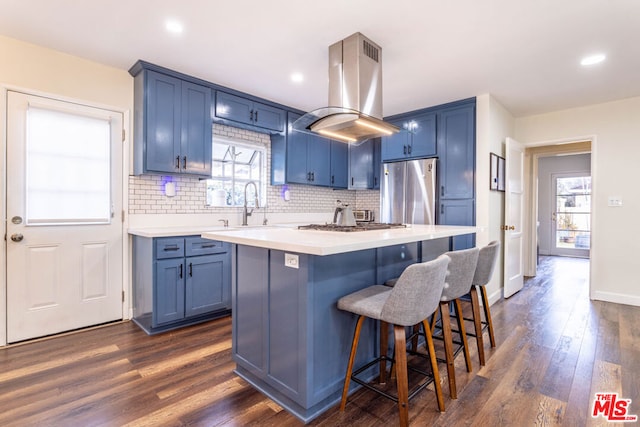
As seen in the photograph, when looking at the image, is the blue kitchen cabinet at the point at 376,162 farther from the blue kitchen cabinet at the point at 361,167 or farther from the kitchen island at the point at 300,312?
the kitchen island at the point at 300,312

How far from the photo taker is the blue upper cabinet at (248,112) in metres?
3.59

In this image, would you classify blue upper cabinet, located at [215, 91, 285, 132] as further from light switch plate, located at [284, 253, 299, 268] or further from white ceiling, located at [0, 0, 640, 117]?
light switch plate, located at [284, 253, 299, 268]

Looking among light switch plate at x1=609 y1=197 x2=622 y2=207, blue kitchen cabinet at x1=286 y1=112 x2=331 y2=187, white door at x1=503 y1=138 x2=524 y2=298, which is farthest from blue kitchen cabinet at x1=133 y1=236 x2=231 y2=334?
light switch plate at x1=609 y1=197 x2=622 y2=207

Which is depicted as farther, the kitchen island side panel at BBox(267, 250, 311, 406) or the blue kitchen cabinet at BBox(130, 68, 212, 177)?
the blue kitchen cabinet at BBox(130, 68, 212, 177)

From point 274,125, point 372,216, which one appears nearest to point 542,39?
point 274,125

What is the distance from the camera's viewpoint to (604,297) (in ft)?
13.1

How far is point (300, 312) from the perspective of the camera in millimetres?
1635

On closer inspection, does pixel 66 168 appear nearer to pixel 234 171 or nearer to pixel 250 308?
pixel 234 171

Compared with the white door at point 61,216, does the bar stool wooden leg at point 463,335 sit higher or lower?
lower

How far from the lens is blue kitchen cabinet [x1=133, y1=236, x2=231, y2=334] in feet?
9.23

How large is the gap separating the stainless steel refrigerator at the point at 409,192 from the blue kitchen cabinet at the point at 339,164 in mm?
639

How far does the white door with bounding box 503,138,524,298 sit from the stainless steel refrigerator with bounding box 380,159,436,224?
0.92 m

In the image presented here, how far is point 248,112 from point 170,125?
982 millimetres

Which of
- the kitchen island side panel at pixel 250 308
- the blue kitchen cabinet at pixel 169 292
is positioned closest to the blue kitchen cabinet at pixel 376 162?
the blue kitchen cabinet at pixel 169 292
